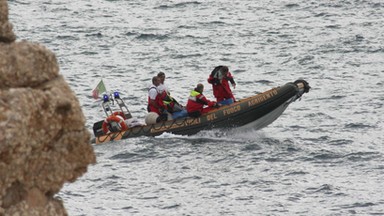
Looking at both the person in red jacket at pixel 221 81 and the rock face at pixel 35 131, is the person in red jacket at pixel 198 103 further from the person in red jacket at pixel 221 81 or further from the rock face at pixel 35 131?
the rock face at pixel 35 131

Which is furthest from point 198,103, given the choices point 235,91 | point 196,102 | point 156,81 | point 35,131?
point 35,131

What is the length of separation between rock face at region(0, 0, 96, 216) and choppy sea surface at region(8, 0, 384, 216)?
11.8 metres

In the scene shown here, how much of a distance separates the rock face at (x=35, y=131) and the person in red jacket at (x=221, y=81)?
18.3 m

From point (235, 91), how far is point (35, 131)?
2646 centimetres

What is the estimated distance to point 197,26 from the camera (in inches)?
1661

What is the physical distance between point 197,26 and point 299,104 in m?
14.0

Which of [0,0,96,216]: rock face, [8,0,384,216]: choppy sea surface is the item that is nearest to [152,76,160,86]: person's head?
[8,0,384,216]: choppy sea surface

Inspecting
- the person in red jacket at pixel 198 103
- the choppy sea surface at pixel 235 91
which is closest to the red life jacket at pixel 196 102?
the person in red jacket at pixel 198 103

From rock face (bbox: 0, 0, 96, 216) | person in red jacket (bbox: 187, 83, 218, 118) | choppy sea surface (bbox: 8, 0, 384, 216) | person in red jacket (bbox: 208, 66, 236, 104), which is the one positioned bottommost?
choppy sea surface (bbox: 8, 0, 384, 216)

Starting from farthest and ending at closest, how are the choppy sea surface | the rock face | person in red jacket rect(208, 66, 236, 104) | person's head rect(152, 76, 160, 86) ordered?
person in red jacket rect(208, 66, 236, 104), person's head rect(152, 76, 160, 86), the choppy sea surface, the rock face

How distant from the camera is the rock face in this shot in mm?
4605

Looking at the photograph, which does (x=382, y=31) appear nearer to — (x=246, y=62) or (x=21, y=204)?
(x=246, y=62)

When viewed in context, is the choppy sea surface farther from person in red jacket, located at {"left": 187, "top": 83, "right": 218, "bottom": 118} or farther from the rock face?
the rock face

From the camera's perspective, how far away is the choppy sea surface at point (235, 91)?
728 inches
